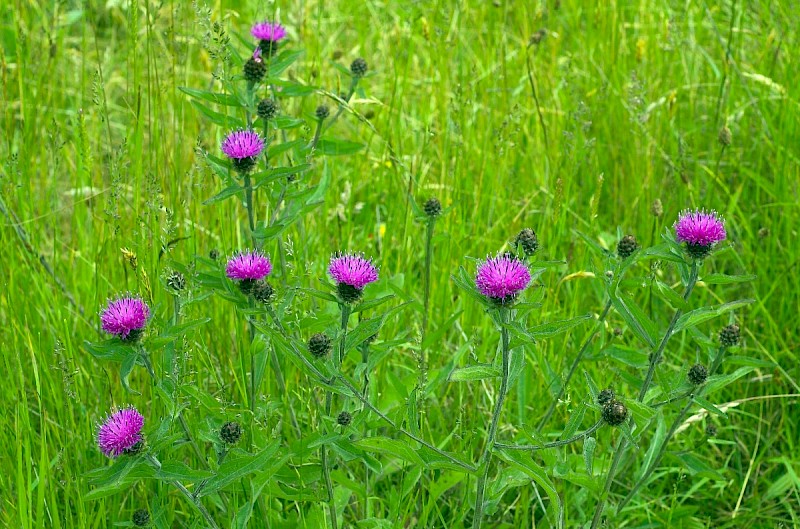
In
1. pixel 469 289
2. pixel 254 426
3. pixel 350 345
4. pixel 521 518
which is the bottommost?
pixel 521 518

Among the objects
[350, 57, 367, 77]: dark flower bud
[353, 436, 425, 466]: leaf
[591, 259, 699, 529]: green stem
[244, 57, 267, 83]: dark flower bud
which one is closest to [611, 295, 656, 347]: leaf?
[591, 259, 699, 529]: green stem

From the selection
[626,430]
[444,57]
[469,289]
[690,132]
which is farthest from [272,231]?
[690,132]

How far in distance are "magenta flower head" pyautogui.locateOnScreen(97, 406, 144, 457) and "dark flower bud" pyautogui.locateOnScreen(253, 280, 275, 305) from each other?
0.31 meters

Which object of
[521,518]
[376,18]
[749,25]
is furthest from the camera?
[376,18]

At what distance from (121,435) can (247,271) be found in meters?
0.38

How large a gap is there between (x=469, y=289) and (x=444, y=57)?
6.08 ft

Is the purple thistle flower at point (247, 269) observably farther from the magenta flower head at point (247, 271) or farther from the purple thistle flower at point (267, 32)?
the purple thistle flower at point (267, 32)

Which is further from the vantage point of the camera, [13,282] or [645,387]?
[13,282]

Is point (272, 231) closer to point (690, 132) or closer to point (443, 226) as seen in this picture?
point (443, 226)

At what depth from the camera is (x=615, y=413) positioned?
154 cm

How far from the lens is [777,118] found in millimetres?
2998

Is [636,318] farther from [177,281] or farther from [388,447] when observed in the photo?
[177,281]

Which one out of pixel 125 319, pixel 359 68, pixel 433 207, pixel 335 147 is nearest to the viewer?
pixel 125 319

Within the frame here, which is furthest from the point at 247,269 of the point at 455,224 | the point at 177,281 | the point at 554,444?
the point at 455,224
